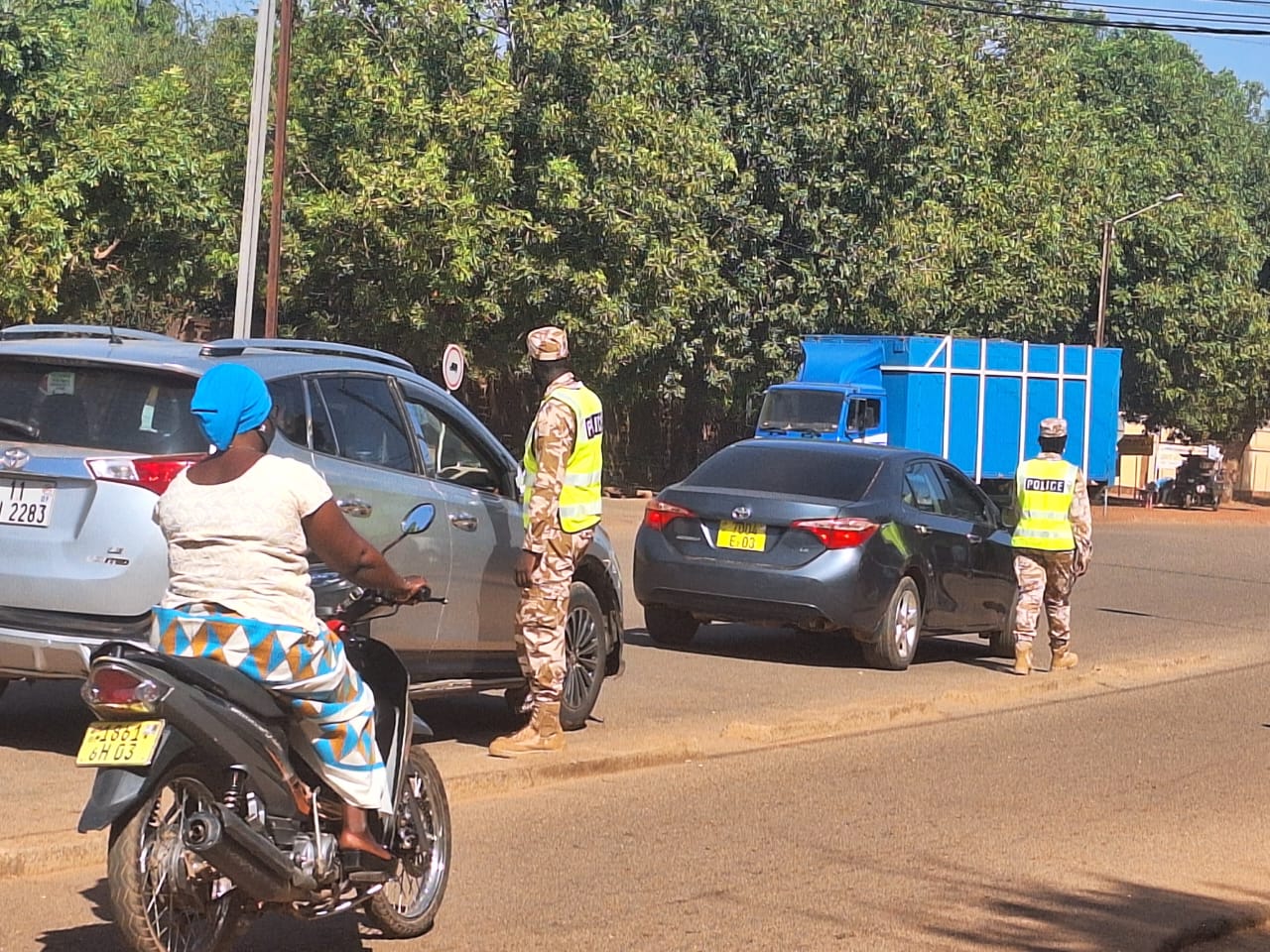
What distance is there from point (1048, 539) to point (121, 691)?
1018cm

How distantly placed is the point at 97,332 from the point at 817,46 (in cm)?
3093

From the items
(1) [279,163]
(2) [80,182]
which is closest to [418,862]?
(1) [279,163]

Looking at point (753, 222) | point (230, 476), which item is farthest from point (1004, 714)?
point (753, 222)

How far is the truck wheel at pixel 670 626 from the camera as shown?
1453 centimetres

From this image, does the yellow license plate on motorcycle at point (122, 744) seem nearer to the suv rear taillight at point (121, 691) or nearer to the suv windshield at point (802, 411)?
the suv rear taillight at point (121, 691)

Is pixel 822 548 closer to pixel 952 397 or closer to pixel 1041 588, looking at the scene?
pixel 1041 588

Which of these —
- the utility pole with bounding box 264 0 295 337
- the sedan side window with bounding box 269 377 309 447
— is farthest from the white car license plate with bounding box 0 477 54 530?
the utility pole with bounding box 264 0 295 337

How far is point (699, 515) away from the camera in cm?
1367

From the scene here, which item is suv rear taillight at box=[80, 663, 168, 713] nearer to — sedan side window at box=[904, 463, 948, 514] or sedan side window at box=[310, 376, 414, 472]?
sedan side window at box=[310, 376, 414, 472]

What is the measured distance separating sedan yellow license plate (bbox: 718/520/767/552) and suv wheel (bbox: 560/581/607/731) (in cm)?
370

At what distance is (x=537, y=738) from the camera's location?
28.9ft

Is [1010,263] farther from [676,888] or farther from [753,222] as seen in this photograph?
[676,888]

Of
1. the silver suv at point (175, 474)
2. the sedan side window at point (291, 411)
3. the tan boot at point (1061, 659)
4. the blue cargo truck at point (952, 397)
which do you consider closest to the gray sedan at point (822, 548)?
the tan boot at point (1061, 659)

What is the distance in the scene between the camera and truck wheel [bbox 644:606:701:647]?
572 inches
